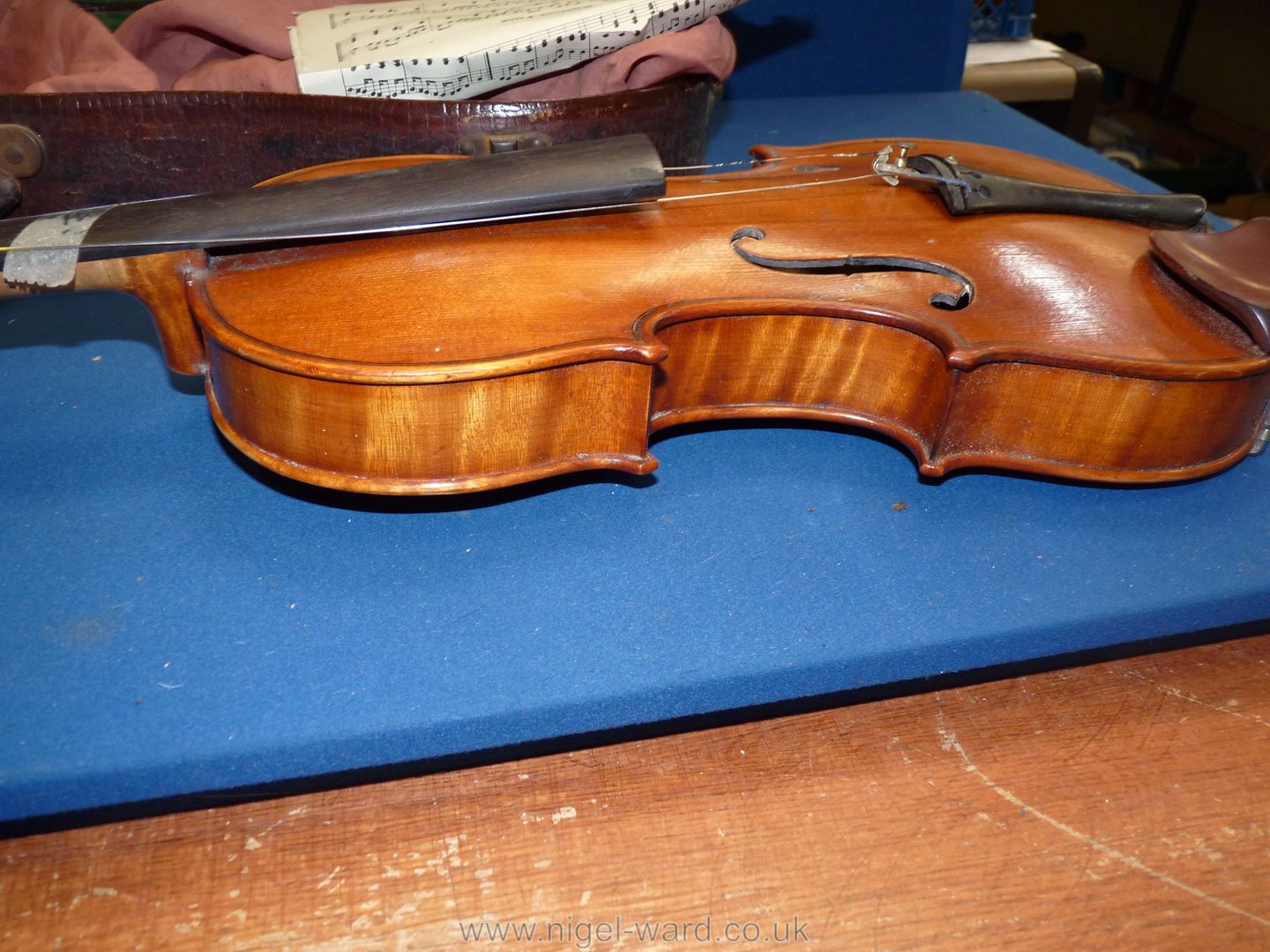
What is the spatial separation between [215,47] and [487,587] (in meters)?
0.99

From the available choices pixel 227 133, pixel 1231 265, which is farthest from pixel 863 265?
pixel 227 133

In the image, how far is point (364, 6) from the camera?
1443mm

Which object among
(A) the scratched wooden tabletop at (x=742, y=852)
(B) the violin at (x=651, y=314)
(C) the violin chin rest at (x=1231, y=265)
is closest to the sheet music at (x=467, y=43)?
(B) the violin at (x=651, y=314)

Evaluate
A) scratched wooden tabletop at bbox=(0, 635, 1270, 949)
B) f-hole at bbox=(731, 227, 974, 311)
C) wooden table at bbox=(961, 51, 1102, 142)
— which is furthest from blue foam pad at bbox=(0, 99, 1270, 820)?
wooden table at bbox=(961, 51, 1102, 142)

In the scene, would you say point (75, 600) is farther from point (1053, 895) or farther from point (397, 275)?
point (1053, 895)

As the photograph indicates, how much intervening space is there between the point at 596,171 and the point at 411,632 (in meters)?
0.52

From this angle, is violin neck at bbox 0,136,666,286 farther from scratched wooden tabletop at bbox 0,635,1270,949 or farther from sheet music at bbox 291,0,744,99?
scratched wooden tabletop at bbox 0,635,1270,949

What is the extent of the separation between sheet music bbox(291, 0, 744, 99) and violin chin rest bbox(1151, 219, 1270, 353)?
70 centimetres

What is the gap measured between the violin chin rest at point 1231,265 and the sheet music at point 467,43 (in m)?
0.70

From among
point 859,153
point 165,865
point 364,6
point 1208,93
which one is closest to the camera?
point 165,865

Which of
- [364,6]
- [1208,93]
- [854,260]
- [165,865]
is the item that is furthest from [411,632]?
[1208,93]

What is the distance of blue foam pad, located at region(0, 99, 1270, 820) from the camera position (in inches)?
33.4

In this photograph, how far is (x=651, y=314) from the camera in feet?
3.11

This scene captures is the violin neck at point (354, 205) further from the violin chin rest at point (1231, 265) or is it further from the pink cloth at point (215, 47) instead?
the violin chin rest at point (1231, 265)
